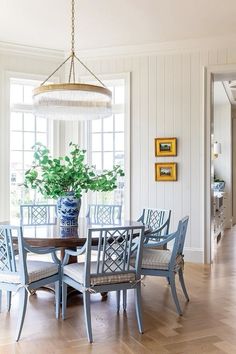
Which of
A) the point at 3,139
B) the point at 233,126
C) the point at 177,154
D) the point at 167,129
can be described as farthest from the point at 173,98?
the point at 233,126

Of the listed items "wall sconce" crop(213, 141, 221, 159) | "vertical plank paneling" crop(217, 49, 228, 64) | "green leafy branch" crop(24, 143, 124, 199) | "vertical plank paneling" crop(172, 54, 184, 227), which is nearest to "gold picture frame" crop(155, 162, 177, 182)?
"vertical plank paneling" crop(172, 54, 184, 227)

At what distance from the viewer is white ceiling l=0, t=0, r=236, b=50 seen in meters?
4.41

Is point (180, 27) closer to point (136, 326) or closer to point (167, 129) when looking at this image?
point (167, 129)

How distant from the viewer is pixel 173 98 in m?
5.67

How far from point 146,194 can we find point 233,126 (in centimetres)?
527

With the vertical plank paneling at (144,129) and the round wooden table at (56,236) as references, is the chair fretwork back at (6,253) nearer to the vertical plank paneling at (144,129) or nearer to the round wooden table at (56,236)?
the round wooden table at (56,236)

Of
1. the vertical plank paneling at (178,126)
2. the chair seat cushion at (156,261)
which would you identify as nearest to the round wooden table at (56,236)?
the chair seat cushion at (156,261)

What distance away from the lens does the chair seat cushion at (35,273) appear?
3087mm

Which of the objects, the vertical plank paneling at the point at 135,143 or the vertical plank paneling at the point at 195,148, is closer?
the vertical plank paneling at the point at 195,148

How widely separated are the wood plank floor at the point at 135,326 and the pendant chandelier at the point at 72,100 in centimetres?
197

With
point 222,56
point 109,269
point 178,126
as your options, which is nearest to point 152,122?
point 178,126

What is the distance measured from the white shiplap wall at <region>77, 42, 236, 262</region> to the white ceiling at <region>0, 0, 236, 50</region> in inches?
11.7

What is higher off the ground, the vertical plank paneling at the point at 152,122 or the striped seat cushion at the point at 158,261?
the vertical plank paneling at the point at 152,122

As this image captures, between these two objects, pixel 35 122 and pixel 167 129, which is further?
pixel 35 122
